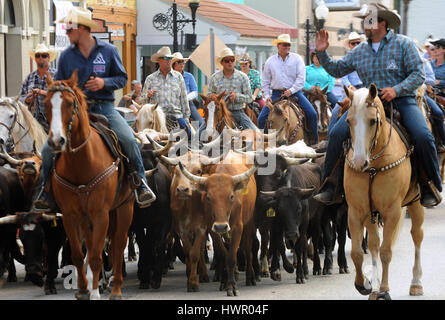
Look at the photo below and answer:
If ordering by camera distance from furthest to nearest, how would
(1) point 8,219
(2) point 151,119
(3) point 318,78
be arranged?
(3) point 318,78 → (2) point 151,119 → (1) point 8,219

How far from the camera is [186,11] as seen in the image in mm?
36656

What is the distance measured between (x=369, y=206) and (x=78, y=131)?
9.85 ft

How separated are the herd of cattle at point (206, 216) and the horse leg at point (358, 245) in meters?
1.66

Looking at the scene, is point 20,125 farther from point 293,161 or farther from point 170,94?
point 293,161

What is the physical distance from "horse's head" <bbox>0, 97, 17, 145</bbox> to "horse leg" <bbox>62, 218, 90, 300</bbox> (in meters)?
3.57

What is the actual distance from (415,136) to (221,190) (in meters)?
2.44

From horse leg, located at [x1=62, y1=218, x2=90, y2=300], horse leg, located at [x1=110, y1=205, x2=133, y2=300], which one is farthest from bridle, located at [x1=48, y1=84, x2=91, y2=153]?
horse leg, located at [x1=110, y1=205, x2=133, y2=300]

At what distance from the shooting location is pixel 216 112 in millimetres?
14906

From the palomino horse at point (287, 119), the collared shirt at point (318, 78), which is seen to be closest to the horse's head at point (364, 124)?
the palomino horse at point (287, 119)

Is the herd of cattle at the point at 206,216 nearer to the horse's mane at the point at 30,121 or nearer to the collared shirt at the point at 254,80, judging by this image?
the horse's mane at the point at 30,121

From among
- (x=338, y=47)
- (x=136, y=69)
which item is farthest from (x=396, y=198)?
(x=338, y=47)

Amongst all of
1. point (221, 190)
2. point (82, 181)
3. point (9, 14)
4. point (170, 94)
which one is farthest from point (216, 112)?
point (9, 14)

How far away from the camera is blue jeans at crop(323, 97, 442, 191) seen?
10.5 metres

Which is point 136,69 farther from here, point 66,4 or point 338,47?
point 338,47
